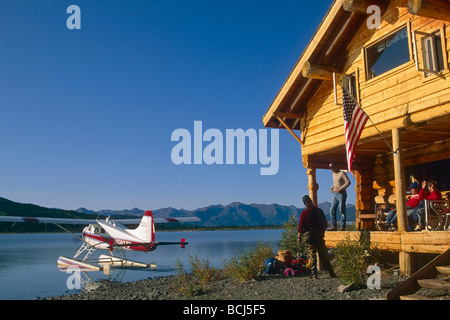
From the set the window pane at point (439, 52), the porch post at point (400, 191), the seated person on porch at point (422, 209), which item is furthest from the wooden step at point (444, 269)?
the window pane at point (439, 52)

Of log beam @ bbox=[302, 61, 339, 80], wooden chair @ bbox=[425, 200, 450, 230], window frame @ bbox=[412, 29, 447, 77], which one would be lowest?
wooden chair @ bbox=[425, 200, 450, 230]

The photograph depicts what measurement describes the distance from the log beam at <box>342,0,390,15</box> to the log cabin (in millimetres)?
24

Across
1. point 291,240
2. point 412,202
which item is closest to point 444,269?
point 412,202

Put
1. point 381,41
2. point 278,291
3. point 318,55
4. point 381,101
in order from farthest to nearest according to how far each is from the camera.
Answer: point 318,55, point 381,41, point 381,101, point 278,291

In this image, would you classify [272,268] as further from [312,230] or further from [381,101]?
[381,101]

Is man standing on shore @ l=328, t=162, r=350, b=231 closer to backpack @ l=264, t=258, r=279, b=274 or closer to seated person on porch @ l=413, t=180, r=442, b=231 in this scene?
backpack @ l=264, t=258, r=279, b=274

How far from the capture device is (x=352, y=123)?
31.6 feet

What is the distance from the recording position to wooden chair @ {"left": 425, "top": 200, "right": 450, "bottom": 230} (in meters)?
9.23

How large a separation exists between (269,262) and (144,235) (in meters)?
14.5

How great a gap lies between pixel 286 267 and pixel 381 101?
5.55 metres

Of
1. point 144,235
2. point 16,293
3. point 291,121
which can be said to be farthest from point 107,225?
point 291,121

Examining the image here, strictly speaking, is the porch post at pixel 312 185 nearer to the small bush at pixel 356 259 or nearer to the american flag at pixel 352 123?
the small bush at pixel 356 259

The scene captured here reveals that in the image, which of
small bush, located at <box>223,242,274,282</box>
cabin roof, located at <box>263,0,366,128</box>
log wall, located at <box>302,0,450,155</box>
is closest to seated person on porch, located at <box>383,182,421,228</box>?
log wall, located at <box>302,0,450,155</box>
